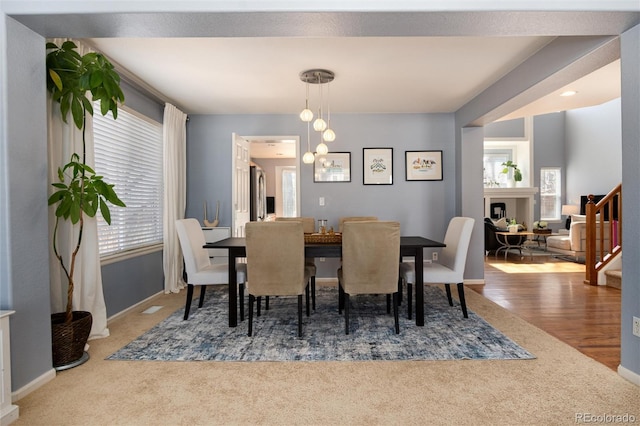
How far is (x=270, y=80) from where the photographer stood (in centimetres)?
365

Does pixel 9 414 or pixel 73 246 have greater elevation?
pixel 73 246

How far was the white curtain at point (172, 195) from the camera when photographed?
4277 millimetres

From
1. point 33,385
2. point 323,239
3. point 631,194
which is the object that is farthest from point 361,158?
point 33,385

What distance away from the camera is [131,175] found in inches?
149

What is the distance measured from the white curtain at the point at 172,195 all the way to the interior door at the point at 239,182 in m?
0.66

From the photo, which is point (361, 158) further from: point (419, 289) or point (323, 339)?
point (323, 339)

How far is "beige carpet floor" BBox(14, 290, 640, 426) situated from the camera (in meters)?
1.80

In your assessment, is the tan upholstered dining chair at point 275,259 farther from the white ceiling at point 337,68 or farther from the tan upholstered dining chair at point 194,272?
the white ceiling at point 337,68

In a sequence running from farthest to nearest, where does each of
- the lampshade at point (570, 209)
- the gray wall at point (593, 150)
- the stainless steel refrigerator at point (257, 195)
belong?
the lampshade at point (570, 209)
the gray wall at point (593, 150)
the stainless steel refrigerator at point (257, 195)

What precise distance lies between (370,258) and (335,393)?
111 centimetres

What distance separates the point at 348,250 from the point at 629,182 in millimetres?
1814

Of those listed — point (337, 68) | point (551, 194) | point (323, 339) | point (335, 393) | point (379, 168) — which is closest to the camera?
point (335, 393)

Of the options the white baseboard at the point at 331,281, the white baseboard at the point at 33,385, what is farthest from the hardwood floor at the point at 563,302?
the white baseboard at the point at 33,385

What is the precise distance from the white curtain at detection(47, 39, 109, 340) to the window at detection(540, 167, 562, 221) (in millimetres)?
10717
